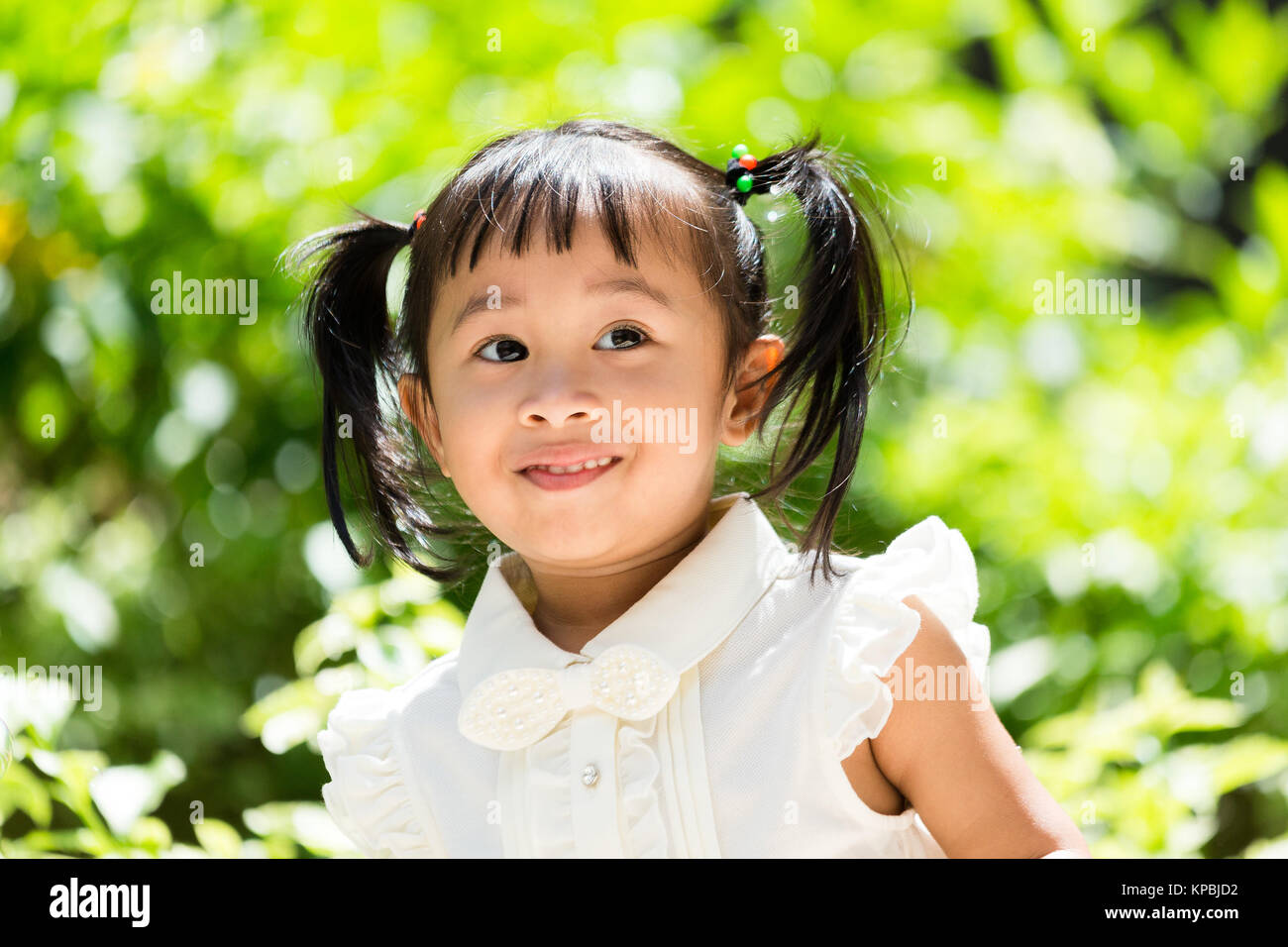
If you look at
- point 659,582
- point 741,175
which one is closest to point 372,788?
point 659,582

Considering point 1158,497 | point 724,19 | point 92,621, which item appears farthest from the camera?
point 724,19

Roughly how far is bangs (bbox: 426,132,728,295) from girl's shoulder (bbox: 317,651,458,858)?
41cm

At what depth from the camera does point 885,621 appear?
1.11m

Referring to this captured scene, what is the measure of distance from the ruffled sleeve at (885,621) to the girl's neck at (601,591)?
0.59 feet

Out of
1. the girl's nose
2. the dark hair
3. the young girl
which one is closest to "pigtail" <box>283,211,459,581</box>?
the dark hair

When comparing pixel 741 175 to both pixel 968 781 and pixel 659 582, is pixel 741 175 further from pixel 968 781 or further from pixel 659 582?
pixel 968 781

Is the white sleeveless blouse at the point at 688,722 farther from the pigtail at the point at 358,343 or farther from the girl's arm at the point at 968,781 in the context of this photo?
the pigtail at the point at 358,343

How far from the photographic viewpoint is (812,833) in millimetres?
1090

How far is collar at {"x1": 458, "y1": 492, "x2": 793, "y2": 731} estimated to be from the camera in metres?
1.14

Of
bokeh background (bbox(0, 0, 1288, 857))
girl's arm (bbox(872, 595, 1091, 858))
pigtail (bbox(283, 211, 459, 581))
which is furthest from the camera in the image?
bokeh background (bbox(0, 0, 1288, 857))

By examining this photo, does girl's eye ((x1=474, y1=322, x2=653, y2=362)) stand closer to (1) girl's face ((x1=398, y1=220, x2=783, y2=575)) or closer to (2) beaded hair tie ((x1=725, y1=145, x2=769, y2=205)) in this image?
(1) girl's face ((x1=398, y1=220, x2=783, y2=575))

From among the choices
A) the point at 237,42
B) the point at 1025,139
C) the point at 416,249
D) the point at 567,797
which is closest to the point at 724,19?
the point at 1025,139
